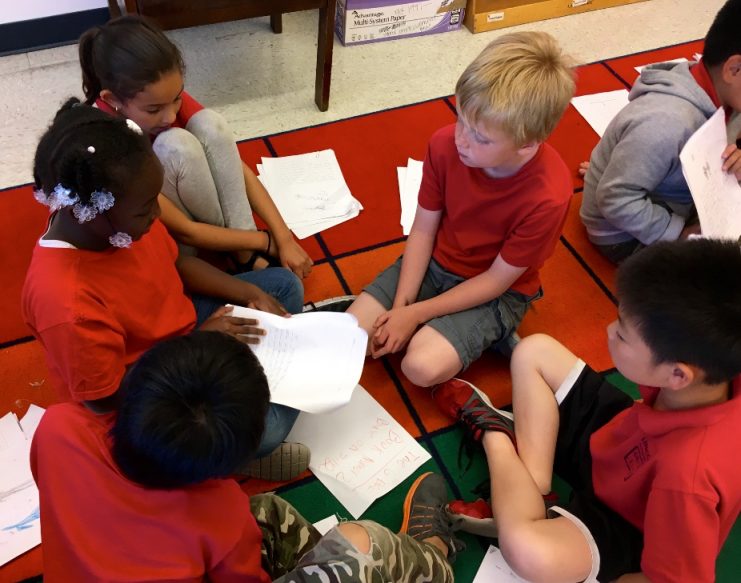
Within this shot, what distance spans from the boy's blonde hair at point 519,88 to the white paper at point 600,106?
37.5 inches

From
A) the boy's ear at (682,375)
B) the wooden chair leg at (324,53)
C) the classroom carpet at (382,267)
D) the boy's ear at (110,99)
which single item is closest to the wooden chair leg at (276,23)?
the wooden chair leg at (324,53)

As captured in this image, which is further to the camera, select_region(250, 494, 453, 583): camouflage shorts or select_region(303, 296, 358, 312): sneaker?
select_region(303, 296, 358, 312): sneaker

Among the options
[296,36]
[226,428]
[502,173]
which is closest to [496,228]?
[502,173]

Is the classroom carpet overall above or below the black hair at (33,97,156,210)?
below

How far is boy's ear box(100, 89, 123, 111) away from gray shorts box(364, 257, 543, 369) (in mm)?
637

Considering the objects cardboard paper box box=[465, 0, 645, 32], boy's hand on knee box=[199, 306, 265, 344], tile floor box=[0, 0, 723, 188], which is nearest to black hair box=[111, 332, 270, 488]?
boy's hand on knee box=[199, 306, 265, 344]

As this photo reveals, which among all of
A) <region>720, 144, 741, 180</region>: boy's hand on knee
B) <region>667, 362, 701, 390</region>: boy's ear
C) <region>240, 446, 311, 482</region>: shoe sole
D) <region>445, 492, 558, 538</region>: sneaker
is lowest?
<region>445, 492, 558, 538</region>: sneaker

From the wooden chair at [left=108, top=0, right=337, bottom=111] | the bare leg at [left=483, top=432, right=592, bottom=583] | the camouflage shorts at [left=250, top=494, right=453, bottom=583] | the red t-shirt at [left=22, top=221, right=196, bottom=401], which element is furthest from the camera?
the wooden chair at [left=108, top=0, right=337, bottom=111]

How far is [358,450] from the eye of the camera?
131 cm

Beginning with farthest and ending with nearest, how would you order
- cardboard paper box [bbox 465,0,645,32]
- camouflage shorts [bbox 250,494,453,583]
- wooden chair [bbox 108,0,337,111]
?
cardboard paper box [bbox 465,0,645,32], wooden chair [bbox 108,0,337,111], camouflage shorts [bbox 250,494,453,583]

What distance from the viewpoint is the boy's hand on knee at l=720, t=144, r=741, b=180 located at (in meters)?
1.48

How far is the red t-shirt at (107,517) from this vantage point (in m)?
0.73

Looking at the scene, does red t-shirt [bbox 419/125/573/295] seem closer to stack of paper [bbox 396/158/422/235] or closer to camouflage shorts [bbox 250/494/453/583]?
stack of paper [bbox 396/158/422/235]

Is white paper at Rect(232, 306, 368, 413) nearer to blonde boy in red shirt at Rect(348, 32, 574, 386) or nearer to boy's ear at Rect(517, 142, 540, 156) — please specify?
blonde boy in red shirt at Rect(348, 32, 574, 386)
